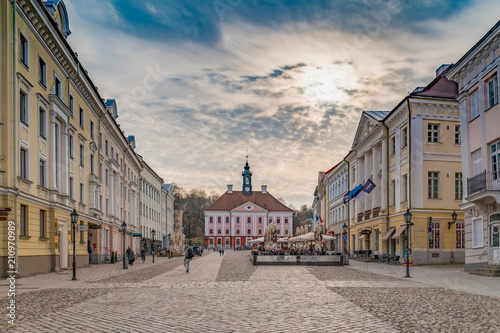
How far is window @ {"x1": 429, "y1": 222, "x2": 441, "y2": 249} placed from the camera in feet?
115

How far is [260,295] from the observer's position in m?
14.9

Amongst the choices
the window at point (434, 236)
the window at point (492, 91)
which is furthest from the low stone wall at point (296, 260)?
the window at point (492, 91)

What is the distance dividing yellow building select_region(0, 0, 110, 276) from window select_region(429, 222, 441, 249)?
2325cm

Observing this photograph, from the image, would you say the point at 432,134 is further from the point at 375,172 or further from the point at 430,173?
the point at 375,172

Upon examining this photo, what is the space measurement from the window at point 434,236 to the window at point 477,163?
11.1 metres

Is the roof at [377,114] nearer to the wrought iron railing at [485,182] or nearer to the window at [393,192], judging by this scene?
the window at [393,192]

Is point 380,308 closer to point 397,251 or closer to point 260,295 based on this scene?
point 260,295

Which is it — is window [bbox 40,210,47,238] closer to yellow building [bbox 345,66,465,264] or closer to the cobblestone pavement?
the cobblestone pavement

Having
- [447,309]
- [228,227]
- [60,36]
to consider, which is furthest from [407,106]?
[228,227]

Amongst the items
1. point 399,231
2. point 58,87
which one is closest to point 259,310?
point 58,87

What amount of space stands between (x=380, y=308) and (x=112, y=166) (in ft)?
127

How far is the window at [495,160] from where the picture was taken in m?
22.5

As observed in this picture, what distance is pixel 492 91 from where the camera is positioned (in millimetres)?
23203

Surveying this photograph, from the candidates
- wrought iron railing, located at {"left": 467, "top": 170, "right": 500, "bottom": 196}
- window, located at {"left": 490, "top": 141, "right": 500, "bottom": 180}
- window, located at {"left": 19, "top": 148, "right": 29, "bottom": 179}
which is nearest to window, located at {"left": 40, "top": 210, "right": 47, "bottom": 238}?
window, located at {"left": 19, "top": 148, "right": 29, "bottom": 179}
